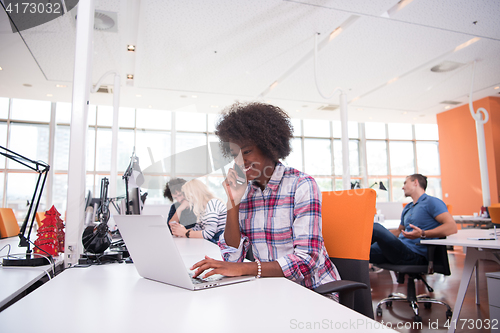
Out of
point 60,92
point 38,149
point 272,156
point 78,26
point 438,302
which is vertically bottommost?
point 438,302

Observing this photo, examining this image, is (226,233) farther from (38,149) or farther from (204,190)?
(38,149)

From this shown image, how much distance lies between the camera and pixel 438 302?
8.80 feet

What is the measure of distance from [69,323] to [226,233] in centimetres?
71

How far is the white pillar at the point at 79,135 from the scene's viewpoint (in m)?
1.46

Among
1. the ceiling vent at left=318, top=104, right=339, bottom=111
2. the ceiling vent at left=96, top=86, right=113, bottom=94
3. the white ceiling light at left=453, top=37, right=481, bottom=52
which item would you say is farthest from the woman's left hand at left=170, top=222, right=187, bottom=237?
the ceiling vent at left=318, top=104, right=339, bottom=111

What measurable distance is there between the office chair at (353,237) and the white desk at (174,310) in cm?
44

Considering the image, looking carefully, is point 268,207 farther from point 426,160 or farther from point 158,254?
point 426,160

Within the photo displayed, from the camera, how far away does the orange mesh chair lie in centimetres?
278

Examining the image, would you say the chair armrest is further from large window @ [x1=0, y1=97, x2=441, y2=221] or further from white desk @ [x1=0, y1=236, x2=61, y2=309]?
white desk @ [x1=0, y1=236, x2=61, y2=309]

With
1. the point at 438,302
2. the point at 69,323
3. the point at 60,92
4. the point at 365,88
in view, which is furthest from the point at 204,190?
the point at 60,92

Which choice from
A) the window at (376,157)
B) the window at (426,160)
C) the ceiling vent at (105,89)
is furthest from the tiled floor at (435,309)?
the window at (426,160)

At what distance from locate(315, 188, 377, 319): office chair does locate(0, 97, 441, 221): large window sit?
1.02ft

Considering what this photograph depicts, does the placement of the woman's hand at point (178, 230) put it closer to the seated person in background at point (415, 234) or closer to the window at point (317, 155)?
the seated person in background at point (415, 234)

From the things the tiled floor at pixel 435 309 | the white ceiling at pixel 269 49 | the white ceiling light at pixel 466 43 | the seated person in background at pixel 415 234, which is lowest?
the tiled floor at pixel 435 309
